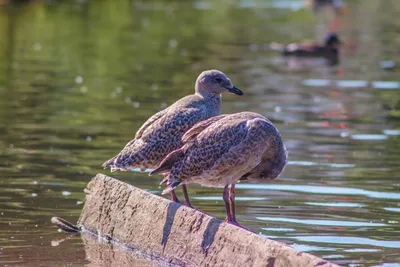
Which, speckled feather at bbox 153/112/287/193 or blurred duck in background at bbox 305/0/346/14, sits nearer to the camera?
speckled feather at bbox 153/112/287/193

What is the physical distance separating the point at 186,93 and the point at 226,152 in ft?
41.4

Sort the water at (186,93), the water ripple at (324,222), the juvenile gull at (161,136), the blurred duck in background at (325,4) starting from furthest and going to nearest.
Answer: the blurred duck in background at (325,4) < the water ripple at (324,222) < the water at (186,93) < the juvenile gull at (161,136)

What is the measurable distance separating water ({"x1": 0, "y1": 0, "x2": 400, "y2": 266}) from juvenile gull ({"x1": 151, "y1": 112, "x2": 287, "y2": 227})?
3.21ft

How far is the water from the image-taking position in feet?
35.2

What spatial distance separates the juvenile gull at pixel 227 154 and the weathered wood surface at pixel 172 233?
355 mm

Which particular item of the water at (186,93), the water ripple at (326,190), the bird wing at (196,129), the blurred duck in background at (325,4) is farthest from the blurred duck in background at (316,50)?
the blurred duck in background at (325,4)

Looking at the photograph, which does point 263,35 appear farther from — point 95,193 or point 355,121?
point 95,193

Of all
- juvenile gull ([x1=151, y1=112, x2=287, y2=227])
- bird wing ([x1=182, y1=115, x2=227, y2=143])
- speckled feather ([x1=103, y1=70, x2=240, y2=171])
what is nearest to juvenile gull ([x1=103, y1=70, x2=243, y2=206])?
speckled feather ([x1=103, y1=70, x2=240, y2=171])

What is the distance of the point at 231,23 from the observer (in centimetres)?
4147

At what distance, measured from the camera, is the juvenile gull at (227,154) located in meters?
9.08

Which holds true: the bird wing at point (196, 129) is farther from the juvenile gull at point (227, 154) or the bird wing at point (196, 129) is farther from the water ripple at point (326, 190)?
the water ripple at point (326, 190)

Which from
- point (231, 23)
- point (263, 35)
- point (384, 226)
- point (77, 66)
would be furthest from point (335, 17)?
point (384, 226)

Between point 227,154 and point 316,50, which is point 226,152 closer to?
point 227,154

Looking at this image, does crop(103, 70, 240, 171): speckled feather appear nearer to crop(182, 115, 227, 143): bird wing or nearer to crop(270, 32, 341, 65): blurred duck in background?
crop(182, 115, 227, 143): bird wing
